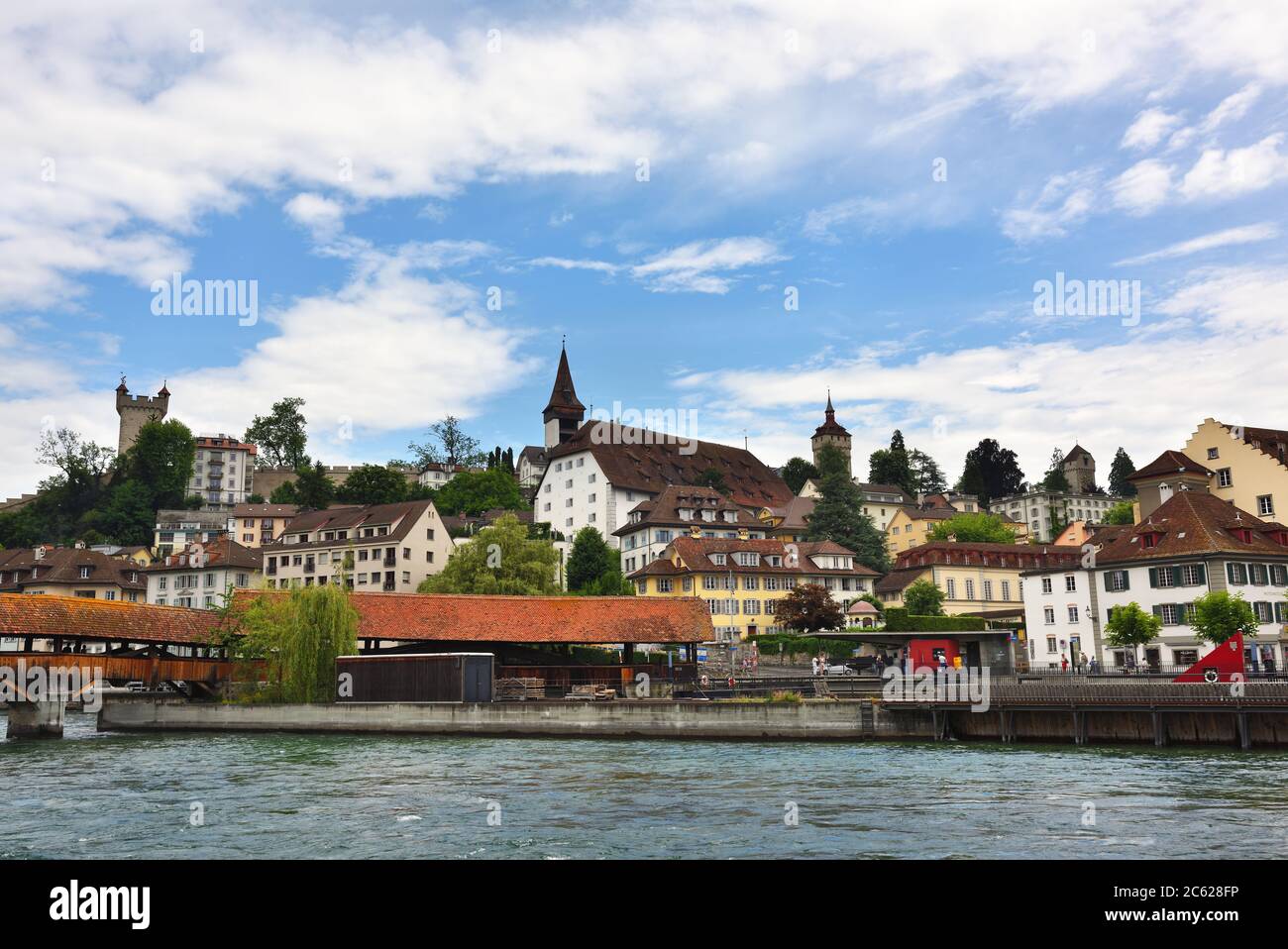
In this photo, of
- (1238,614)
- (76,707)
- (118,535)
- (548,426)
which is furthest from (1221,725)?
(118,535)

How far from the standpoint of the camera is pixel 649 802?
2314cm

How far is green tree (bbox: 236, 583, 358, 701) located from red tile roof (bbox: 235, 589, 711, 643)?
245 cm

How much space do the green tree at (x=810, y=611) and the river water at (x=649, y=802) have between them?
112 ft

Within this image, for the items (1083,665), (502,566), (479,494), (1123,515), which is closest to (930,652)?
(1083,665)

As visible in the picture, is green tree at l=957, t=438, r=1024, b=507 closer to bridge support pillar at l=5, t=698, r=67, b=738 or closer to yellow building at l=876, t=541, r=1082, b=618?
yellow building at l=876, t=541, r=1082, b=618

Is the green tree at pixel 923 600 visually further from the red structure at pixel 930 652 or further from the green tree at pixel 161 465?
the green tree at pixel 161 465

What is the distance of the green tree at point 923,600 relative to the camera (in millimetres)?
80438

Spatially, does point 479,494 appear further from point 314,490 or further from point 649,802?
point 649,802

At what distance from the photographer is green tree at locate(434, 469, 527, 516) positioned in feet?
400

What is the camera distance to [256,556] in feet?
343

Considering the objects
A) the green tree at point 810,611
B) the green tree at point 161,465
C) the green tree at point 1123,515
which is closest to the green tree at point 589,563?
the green tree at point 810,611

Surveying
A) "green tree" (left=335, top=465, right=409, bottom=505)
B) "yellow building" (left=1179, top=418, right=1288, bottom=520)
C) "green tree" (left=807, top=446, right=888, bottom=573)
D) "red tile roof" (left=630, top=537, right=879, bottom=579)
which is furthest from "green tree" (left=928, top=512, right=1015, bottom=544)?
"green tree" (left=335, top=465, right=409, bottom=505)

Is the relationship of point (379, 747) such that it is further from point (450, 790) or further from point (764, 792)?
point (764, 792)
